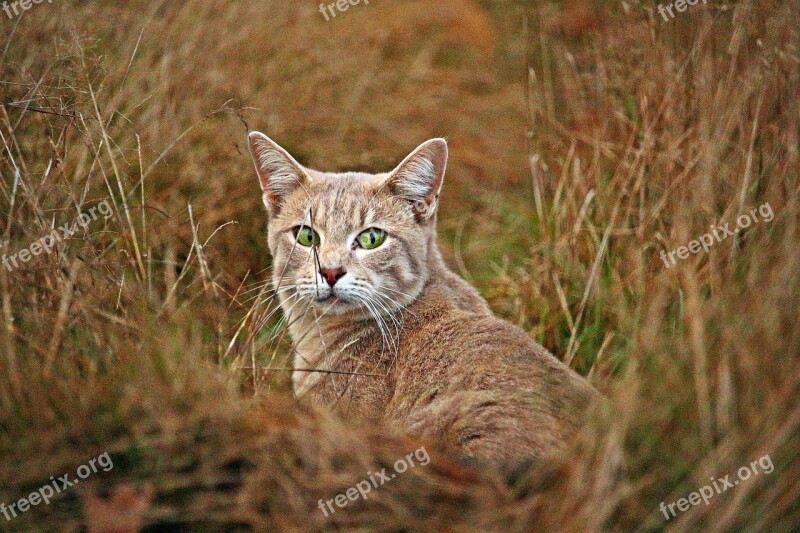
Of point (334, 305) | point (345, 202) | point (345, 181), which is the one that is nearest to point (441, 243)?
point (345, 181)

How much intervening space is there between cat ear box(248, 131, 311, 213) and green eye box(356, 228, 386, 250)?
0.36m

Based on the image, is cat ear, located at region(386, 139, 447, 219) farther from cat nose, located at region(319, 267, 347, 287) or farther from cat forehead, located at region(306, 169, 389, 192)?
cat nose, located at region(319, 267, 347, 287)

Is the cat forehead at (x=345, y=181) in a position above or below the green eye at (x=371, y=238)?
above

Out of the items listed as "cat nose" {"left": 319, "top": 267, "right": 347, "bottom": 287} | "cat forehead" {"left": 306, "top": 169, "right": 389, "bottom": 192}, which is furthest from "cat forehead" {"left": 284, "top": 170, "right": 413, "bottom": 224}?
"cat nose" {"left": 319, "top": 267, "right": 347, "bottom": 287}

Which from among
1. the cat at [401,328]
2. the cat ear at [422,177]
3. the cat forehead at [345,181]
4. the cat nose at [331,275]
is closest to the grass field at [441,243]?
the cat at [401,328]

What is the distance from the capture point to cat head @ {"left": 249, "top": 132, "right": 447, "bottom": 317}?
136 inches

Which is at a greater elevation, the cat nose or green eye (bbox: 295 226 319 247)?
green eye (bbox: 295 226 319 247)

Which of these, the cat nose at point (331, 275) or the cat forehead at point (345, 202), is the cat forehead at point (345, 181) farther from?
the cat nose at point (331, 275)

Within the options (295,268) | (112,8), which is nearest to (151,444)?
(295,268)

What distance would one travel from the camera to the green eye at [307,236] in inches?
142

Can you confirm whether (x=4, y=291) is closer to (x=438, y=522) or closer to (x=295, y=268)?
(x=295, y=268)

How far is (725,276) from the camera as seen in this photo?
10.2ft

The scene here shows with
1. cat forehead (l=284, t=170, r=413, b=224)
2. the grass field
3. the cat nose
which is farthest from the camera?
cat forehead (l=284, t=170, r=413, b=224)

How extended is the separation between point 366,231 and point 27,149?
1.54m
